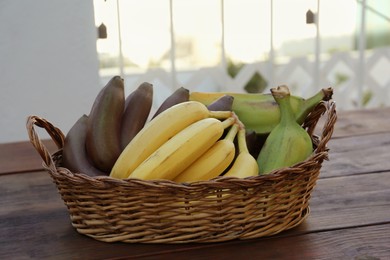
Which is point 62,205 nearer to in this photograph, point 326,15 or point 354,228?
point 354,228

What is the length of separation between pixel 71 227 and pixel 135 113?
18 cm

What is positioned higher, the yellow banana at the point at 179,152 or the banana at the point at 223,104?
the banana at the point at 223,104

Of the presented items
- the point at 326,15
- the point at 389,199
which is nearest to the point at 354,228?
the point at 389,199

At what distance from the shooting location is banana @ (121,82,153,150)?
939mm

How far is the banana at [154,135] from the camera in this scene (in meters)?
0.87

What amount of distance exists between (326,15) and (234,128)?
1.78 meters

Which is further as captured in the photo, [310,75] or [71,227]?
[310,75]

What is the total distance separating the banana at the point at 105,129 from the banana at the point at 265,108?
17 cm

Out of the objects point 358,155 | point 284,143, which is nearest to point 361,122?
point 358,155

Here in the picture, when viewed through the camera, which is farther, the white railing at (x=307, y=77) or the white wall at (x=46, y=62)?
the white railing at (x=307, y=77)

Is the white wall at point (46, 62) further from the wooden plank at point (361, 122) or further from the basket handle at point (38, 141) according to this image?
the basket handle at point (38, 141)

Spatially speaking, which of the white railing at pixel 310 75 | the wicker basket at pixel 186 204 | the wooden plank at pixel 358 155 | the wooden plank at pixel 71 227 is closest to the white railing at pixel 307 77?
the white railing at pixel 310 75

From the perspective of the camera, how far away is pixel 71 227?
92 cm

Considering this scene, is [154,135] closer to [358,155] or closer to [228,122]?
[228,122]
